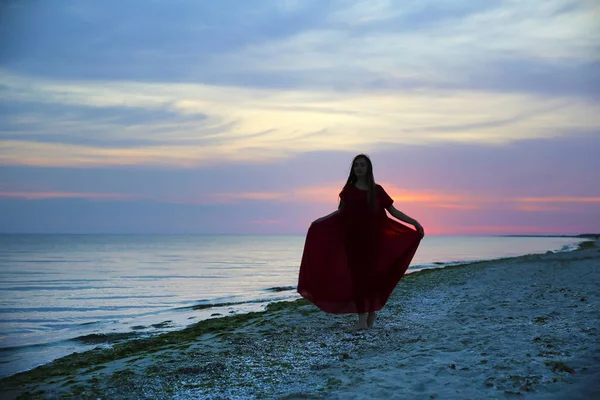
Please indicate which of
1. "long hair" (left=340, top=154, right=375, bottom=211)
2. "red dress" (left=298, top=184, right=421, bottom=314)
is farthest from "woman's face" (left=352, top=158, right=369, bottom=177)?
"red dress" (left=298, top=184, right=421, bottom=314)

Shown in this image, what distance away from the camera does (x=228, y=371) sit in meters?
6.03

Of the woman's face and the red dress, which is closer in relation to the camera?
the woman's face

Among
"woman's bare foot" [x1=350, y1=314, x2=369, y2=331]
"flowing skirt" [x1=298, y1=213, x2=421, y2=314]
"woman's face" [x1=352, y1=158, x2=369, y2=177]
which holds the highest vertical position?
"woman's face" [x1=352, y1=158, x2=369, y2=177]

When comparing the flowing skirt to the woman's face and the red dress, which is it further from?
the woman's face

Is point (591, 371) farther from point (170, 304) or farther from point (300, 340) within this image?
point (170, 304)

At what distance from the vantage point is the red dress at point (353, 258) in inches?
315

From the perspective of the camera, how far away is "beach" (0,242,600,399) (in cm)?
487

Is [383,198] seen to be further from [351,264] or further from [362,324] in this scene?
[362,324]

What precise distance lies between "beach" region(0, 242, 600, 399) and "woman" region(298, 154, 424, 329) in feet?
1.75

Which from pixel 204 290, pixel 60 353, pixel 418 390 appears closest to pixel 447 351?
pixel 418 390

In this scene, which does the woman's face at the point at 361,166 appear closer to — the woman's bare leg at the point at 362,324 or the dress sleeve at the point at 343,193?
the dress sleeve at the point at 343,193

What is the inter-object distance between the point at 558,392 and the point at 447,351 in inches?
66.5

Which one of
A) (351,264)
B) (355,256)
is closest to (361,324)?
(351,264)

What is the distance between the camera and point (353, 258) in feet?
26.4
